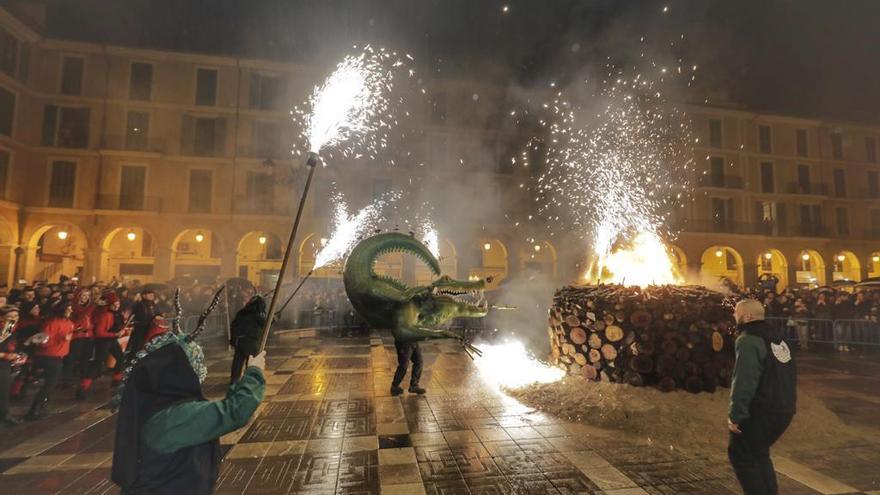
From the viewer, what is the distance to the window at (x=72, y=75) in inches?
991

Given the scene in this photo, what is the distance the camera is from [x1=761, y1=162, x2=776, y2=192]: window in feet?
109

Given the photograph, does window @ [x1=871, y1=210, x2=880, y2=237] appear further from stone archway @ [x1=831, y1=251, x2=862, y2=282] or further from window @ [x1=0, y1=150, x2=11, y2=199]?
window @ [x1=0, y1=150, x2=11, y2=199]

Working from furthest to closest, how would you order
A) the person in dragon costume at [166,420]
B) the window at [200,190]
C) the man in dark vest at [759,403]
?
the window at [200,190] < the man in dark vest at [759,403] < the person in dragon costume at [166,420]

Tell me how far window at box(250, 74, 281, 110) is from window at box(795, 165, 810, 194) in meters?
39.0

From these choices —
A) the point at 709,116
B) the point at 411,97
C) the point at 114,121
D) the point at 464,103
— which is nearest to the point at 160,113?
the point at 114,121

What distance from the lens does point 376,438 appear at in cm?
507

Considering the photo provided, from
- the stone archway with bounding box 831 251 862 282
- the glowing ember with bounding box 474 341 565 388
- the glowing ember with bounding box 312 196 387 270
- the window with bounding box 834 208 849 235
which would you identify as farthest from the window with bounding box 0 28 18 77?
the window with bounding box 834 208 849 235

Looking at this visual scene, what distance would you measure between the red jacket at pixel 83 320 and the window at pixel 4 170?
22.1 metres

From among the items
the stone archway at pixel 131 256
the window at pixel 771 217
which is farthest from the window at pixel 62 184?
the window at pixel 771 217

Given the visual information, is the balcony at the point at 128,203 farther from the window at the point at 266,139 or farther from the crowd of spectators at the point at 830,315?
the crowd of spectators at the point at 830,315

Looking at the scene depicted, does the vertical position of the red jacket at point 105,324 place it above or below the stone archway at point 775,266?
below

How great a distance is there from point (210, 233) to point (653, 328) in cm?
2832

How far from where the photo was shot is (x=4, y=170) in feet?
74.7

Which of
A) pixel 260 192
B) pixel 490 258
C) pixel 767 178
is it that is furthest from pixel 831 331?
pixel 260 192
